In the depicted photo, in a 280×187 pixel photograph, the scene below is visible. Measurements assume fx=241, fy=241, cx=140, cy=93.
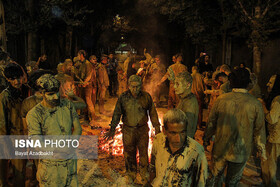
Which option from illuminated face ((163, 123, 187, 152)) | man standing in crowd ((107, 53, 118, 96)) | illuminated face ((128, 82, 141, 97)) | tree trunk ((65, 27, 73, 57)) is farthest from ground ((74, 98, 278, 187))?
tree trunk ((65, 27, 73, 57))

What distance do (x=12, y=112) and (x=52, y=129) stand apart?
147 cm

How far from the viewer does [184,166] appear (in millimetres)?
2238

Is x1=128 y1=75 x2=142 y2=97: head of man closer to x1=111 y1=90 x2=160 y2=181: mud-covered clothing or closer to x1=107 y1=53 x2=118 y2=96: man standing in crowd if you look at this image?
x1=111 y1=90 x2=160 y2=181: mud-covered clothing

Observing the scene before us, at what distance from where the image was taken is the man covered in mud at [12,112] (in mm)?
3916

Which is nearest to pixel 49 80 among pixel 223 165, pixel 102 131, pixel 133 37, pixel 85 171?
pixel 223 165

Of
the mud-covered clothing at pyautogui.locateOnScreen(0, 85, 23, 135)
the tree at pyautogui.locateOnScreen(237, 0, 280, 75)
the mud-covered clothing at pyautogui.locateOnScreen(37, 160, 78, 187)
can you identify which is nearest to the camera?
the mud-covered clothing at pyautogui.locateOnScreen(37, 160, 78, 187)

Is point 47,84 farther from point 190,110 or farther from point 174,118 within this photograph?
point 190,110

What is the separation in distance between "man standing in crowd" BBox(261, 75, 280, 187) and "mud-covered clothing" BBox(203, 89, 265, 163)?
2.50ft

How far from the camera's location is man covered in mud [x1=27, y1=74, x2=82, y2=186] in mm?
2887

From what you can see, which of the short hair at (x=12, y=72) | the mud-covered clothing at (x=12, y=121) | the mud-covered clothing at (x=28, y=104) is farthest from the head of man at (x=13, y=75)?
the mud-covered clothing at (x=28, y=104)

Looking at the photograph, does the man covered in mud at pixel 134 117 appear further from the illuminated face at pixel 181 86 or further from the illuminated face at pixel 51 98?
the illuminated face at pixel 51 98

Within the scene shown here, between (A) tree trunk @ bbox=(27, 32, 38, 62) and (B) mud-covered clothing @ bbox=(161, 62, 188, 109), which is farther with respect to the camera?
(A) tree trunk @ bbox=(27, 32, 38, 62)

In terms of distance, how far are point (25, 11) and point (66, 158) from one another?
494 inches

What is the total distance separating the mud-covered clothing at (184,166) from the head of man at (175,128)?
85 mm
